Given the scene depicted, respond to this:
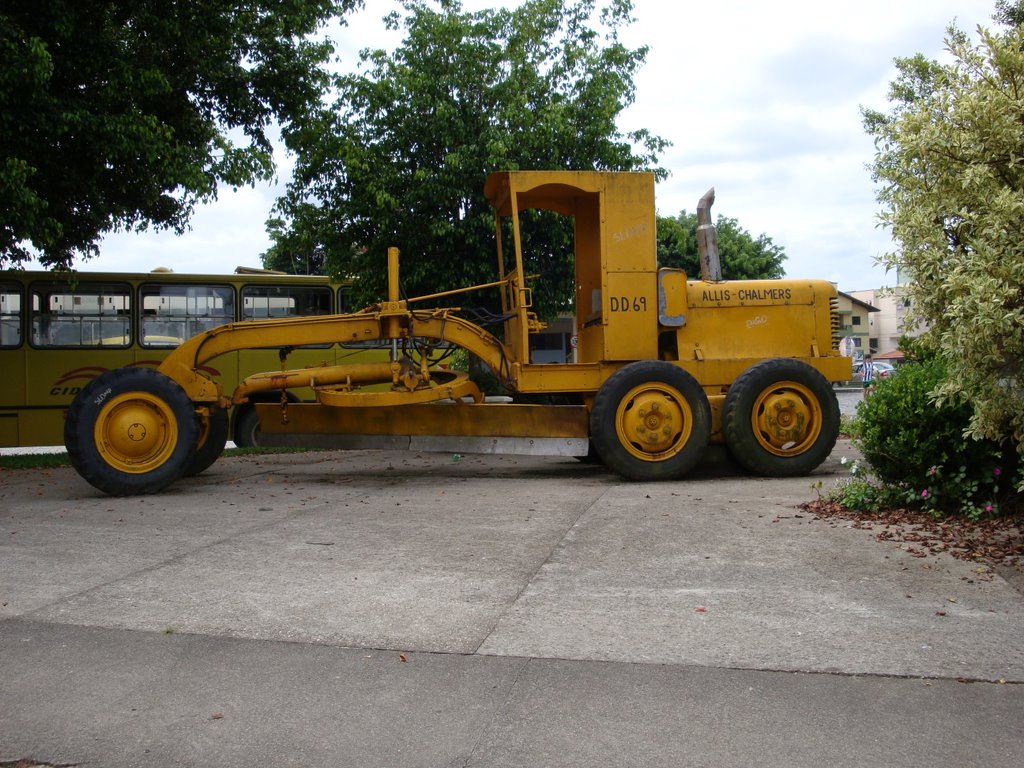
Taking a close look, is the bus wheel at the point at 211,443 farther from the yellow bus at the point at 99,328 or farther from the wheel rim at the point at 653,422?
the wheel rim at the point at 653,422

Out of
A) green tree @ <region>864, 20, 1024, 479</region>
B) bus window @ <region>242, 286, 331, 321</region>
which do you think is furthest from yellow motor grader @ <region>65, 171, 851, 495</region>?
bus window @ <region>242, 286, 331, 321</region>

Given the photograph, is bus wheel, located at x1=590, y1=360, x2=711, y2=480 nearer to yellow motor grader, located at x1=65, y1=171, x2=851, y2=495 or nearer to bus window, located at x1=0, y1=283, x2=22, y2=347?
yellow motor grader, located at x1=65, y1=171, x2=851, y2=495

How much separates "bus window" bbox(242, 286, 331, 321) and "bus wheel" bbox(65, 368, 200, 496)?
24.0 feet

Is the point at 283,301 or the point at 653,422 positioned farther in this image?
the point at 283,301

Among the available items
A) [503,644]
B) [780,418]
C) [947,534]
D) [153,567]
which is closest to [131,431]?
[153,567]

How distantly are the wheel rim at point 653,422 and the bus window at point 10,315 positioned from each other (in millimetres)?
10822

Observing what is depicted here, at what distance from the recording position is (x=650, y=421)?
10.1 metres

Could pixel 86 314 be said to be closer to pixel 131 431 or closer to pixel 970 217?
pixel 131 431

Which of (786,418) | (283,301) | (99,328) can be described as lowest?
(786,418)

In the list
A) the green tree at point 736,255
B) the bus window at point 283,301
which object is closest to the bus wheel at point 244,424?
the bus window at point 283,301

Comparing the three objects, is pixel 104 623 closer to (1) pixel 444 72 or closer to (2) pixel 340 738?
(2) pixel 340 738

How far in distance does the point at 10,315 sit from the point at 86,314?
1140mm

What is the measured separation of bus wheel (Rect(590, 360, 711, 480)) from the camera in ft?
33.0

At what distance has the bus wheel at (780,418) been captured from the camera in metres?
10.3
